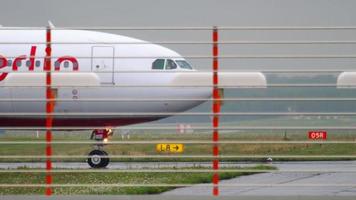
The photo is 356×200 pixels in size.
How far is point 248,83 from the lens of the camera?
689 cm

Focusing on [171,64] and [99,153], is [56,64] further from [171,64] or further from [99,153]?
[171,64]

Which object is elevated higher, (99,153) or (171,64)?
(171,64)

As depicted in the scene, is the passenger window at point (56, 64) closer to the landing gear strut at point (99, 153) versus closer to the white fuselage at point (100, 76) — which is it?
the white fuselage at point (100, 76)

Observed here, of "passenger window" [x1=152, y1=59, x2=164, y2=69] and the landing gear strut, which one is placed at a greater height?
"passenger window" [x1=152, y1=59, x2=164, y2=69]

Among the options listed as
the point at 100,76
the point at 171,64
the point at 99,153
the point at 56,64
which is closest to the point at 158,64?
the point at 171,64

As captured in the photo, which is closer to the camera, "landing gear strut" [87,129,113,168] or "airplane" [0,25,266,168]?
"landing gear strut" [87,129,113,168]

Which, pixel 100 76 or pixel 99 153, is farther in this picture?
pixel 99 153

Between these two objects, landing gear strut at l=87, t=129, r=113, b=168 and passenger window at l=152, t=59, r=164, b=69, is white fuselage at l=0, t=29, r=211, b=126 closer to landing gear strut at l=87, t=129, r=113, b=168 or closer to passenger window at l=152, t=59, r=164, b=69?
passenger window at l=152, t=59, r=164, b=69

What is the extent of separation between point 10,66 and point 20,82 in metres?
12.0

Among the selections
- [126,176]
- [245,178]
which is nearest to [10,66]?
[126,176]

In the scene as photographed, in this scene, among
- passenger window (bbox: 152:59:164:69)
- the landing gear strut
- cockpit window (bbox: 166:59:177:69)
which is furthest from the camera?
cockpit window (bbox: 166:59:177:69)

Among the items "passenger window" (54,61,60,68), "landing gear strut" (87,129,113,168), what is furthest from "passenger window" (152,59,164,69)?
→ "passenger window" (54,61,60,68)

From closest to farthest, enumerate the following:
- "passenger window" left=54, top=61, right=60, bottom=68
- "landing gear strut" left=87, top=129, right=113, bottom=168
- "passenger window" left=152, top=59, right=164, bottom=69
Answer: "landing gear strut" left=87, top=129, right=113, bottom=168
"passenger window" left=54, top=61, right=60, bottom=68
"passenger window" left=152, top=59, right=164, bottom=69

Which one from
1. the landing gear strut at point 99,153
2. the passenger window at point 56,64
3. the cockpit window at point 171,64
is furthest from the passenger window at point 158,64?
the passenger window at point 56,64
